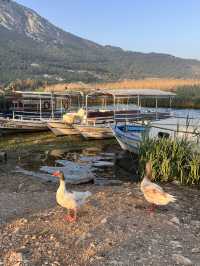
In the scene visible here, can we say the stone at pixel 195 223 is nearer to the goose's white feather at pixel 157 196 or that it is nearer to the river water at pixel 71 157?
the goose's white feather at pixel 157 196

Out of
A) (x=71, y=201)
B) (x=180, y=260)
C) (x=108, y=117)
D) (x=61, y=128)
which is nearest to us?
(x=180, y=260)

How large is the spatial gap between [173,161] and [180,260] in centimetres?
749

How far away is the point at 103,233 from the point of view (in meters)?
8.12

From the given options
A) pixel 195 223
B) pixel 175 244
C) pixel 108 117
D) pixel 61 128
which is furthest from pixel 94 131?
pixel 175 244

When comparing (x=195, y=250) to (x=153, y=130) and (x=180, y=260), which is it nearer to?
(x=180, y=260)

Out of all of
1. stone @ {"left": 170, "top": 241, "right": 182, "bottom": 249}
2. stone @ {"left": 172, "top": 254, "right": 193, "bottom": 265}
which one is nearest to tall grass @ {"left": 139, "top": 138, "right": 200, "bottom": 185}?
stone @ {"left": 170, "top": 241, "right": 182, "bottom": 249}

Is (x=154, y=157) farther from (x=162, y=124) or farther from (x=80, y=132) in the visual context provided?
(x=80, y=132)

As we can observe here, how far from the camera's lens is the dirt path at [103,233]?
718cm

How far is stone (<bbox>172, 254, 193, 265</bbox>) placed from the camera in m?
7.02

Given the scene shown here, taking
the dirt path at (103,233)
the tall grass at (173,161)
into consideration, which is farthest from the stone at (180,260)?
the tall grass at (173,161)

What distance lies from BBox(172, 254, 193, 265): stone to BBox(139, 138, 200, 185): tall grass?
6.63m

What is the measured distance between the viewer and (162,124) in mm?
21344

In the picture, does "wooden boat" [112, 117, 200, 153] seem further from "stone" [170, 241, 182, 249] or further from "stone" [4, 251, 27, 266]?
"stone" [4, 251, 27, 266]

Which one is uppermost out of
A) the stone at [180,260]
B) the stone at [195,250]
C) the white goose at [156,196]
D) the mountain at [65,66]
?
the mountain at [65,66]
